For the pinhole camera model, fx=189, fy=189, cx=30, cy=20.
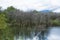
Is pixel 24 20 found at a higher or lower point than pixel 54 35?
higher

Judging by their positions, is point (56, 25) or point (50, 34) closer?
point (56, 25)

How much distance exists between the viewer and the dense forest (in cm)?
220

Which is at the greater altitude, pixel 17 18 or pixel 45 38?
pixel 17 18

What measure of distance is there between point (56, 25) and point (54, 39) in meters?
0.23

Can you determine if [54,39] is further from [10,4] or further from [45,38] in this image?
[10,4]

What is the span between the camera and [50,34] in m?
2.37

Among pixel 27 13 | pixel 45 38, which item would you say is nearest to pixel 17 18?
pixel 27 13

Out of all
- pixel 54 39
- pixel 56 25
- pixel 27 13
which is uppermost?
pixel 27 13

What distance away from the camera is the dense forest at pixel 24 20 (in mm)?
2203

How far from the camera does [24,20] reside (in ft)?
7.34

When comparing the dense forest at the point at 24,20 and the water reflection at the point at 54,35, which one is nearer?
the dense forest at the point at 24,20

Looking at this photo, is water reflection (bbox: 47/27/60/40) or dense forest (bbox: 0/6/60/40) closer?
dense forest (bbox: 0/6/60/40)

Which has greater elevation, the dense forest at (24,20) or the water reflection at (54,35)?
the dense forest at (24,20)

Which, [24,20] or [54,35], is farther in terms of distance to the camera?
[54,35]
